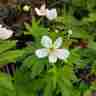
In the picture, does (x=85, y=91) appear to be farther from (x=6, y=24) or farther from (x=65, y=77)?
(x=6, y=24)

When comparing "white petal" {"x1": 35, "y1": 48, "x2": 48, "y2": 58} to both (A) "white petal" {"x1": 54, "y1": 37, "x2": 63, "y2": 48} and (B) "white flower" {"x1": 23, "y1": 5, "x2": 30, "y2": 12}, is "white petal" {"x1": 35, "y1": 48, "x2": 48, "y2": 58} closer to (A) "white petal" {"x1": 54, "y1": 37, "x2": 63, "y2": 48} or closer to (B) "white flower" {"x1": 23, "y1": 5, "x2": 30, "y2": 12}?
(A) "white petal" {"x1": 54, "y1": 37, "x2": 63, "y2": 48}

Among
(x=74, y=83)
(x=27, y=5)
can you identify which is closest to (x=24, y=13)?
(x=27, y=5)

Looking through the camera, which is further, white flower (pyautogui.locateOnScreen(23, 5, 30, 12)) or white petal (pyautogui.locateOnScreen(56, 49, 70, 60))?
white flower (pyautogui.locateOnScreen(23, 5, 30, 12))

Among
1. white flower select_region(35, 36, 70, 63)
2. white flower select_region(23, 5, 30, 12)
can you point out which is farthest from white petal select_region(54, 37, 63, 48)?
white flower select_region(23, 5, 30, 12)

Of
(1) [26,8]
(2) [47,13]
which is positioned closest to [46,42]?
(2) [47,13]

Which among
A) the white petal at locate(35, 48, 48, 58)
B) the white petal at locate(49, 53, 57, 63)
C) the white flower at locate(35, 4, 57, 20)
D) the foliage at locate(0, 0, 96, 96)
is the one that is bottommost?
the foliage at locate(0, 0, 96, 96)

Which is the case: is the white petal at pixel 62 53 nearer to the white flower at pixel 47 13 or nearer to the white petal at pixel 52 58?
the white petal at pixel 52 58

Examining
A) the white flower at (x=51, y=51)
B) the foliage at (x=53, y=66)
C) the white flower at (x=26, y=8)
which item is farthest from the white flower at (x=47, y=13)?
the white flower at (x=51, y=51)
